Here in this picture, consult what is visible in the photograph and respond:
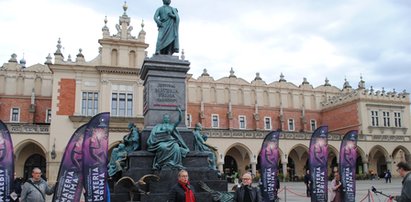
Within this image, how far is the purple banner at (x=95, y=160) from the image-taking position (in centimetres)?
692

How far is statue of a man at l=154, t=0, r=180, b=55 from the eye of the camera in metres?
10.7

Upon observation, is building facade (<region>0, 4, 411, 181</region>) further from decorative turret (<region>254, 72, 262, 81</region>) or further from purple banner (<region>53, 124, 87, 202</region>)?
purple banner (<region>53, 124, 87, 202</region>)

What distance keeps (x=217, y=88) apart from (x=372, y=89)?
1421 centimetres

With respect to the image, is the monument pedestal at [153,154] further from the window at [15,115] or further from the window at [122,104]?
the window at [15,115]

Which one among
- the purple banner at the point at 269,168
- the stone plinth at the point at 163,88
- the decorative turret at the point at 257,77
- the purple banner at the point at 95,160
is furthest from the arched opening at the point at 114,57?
the purple banner at the point at 95,160

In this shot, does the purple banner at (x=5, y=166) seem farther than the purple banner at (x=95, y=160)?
Yes

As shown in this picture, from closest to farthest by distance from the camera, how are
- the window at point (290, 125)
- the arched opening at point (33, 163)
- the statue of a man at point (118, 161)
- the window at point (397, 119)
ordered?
the statue of a man at point (118, 161) → the arched opening at point (33, 163) → the window at point (397, 119) → the window at point (290, 125)

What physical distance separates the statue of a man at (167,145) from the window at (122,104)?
21.4m

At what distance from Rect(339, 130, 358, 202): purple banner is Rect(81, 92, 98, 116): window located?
22.8 metres

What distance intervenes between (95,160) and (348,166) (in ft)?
19.7

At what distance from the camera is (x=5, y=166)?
736 cm

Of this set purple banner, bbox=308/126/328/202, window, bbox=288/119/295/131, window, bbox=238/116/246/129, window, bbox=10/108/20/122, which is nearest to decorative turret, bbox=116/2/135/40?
window, bbox=10/108/20/122

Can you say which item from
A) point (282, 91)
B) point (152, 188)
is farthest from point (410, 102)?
point (152, 188)

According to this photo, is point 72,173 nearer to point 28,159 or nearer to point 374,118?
point 28,159
